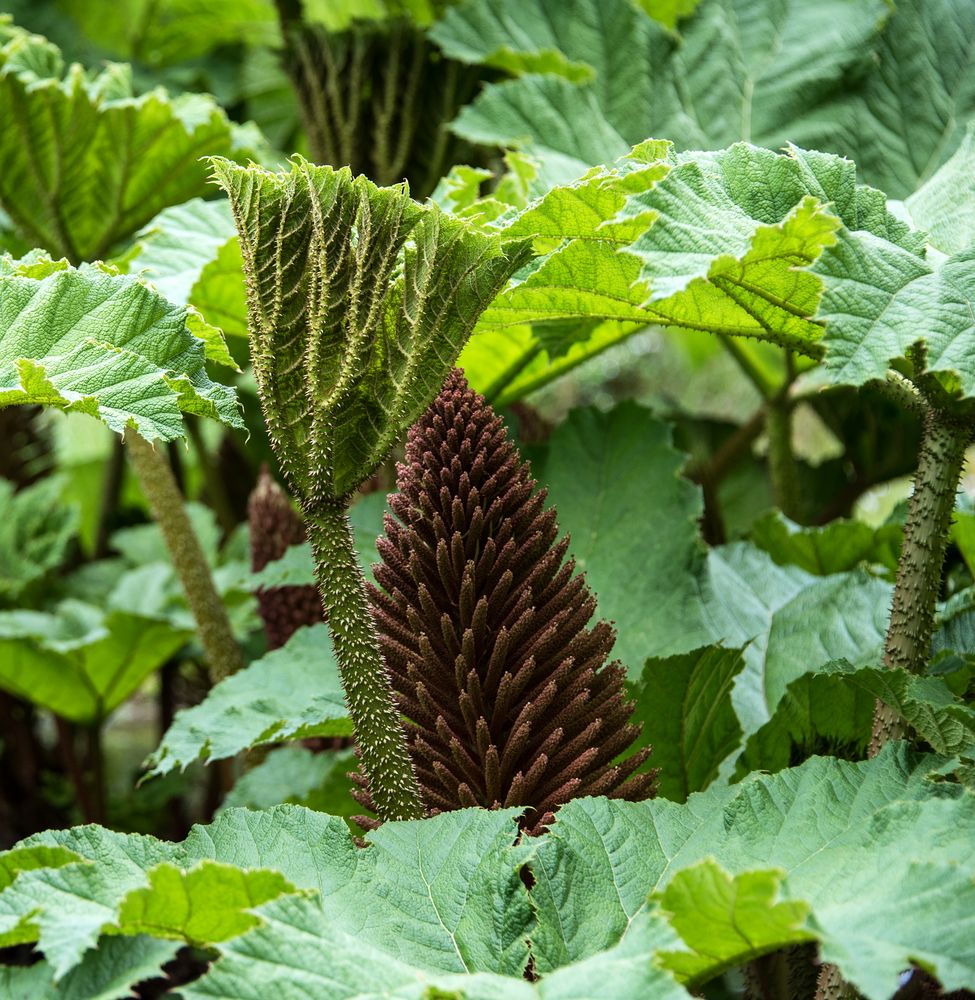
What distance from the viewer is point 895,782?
3.21 feet

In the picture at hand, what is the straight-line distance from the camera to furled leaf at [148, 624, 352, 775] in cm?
128

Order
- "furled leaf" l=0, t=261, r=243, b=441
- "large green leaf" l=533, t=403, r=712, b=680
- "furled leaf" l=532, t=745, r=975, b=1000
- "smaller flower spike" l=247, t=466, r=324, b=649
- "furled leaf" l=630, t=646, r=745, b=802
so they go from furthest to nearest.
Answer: "smaller flower spike" l=247, t=466, r=324, b=649
"large green leaf" l=533, t=403, r=712, b=680
"furled leaf" l=630, t=646, r=745, b=802
"furled leaf" l=0, t=261, r=243, b=441
"furled leaf" l=532, t=745, r=975, b=1000

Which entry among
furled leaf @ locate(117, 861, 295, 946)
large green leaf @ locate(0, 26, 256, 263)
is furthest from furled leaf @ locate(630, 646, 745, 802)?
large green leaf @ locate(0, 26, 256, 263)

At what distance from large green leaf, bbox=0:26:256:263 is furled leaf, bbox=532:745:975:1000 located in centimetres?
123

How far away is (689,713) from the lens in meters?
1.27

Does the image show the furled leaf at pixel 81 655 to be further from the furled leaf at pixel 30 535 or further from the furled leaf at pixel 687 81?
the furled leaf at pixel 687 81

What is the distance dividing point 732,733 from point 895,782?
0.31m

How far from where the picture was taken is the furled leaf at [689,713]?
49.4 inches

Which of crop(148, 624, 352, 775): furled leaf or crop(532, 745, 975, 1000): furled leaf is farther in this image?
crop(148, 624, 352, 775): furled leaf

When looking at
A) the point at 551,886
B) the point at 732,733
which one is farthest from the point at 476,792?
the point at 732,733

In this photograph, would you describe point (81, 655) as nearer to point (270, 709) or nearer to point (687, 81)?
point (270, 709)

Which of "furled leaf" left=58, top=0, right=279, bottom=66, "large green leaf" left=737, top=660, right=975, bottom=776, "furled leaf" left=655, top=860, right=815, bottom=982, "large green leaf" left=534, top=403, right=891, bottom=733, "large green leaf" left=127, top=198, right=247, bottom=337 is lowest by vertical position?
"furled leaf" left=655, top=860, right=815, bottom=982

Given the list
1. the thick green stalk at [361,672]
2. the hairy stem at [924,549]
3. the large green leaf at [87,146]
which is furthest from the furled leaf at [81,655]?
the hairy stem at [924,549]

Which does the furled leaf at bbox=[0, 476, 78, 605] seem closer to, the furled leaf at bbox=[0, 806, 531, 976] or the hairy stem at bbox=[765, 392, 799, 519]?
the hairy stem at bbox=[765, 392, 799, 519]
